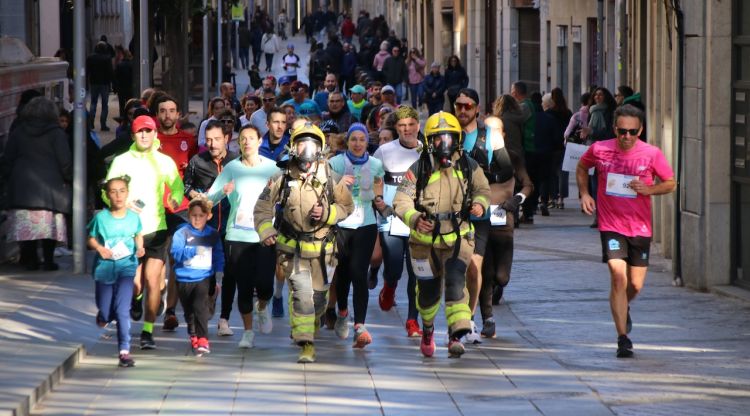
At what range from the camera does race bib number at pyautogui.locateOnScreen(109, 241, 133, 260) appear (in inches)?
449

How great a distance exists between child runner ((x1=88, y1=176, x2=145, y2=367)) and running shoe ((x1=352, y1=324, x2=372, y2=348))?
1.63 meters

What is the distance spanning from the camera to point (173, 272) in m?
12.9

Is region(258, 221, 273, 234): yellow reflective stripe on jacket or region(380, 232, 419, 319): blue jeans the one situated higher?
region(258, 221, 273, 234): yellow reflective stripe on jacket

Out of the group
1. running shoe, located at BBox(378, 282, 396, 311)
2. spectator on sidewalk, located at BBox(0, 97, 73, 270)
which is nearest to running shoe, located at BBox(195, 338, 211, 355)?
running shoe, located at BBox(378, 282, 396, 311)

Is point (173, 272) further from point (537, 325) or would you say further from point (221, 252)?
point (537, 325)

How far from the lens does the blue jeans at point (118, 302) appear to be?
1145 cm

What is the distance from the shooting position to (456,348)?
11.6 m

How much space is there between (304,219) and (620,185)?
6.96 ft

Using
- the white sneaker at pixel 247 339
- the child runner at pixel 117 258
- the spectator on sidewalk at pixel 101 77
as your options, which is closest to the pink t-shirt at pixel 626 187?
the white sneaker at pixel 247 339

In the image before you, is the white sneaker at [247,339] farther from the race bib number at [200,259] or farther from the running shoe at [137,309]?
the running shoe at [137,309]

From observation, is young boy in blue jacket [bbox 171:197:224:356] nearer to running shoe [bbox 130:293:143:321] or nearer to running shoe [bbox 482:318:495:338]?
running shoe [bbox 130:293:143:321]

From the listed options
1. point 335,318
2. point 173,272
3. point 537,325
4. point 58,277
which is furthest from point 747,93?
point 58,277

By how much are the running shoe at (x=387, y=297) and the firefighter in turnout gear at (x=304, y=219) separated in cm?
235

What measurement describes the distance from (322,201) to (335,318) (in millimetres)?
1990
